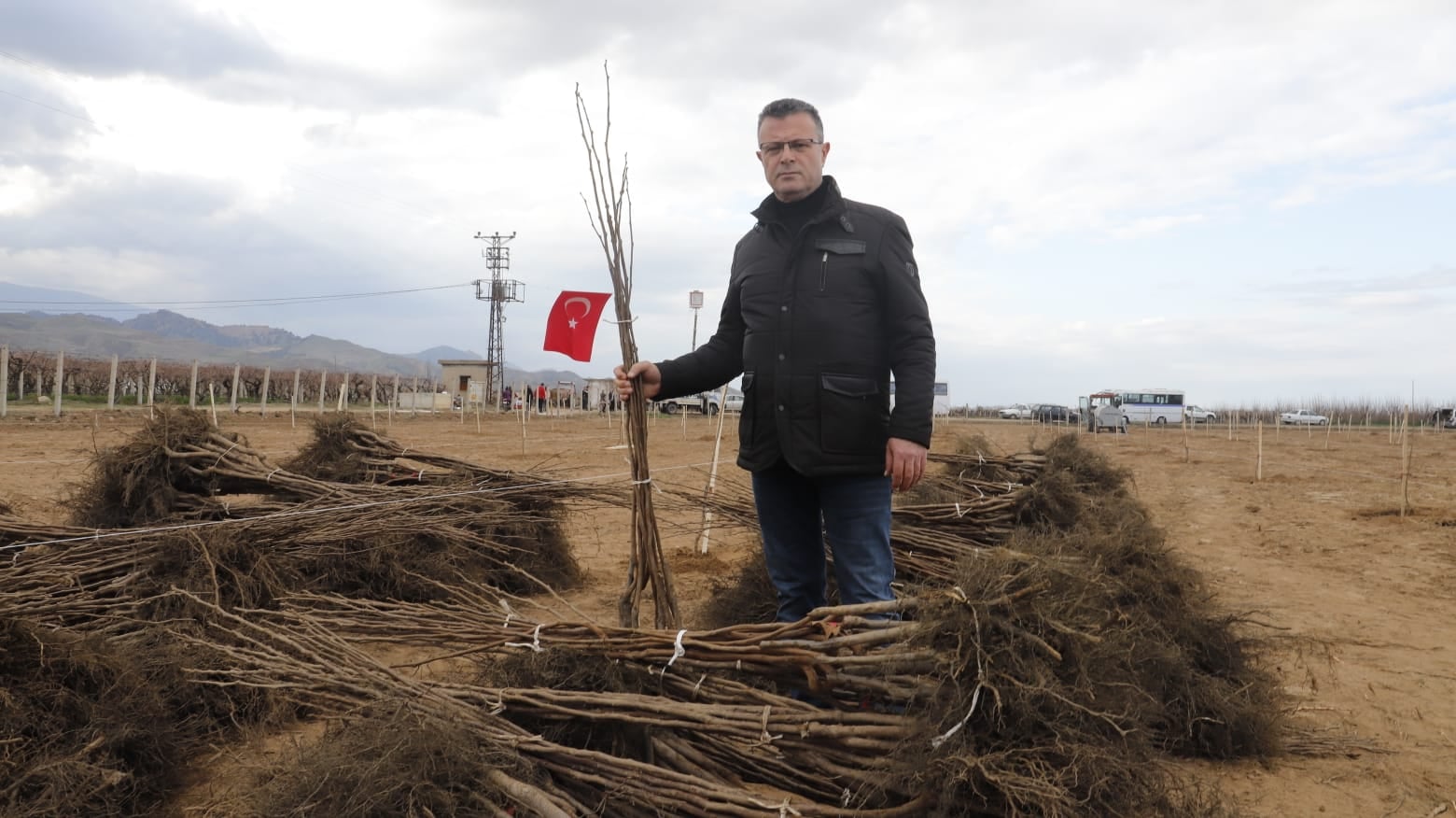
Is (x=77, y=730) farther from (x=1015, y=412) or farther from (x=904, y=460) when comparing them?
(x=1015, y=412)

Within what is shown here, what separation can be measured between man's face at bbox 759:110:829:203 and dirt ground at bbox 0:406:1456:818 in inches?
74.6

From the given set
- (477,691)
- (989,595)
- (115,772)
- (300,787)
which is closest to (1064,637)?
(989,595)

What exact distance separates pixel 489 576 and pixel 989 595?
3371 millimetres

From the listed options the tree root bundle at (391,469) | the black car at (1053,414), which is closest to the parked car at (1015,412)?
the black car at (1053,414)

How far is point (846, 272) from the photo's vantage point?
90.8 inches

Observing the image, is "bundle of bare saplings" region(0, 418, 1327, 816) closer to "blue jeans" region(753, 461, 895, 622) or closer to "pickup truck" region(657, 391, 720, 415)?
"blue jeans" region(753, 461, 895, 622)

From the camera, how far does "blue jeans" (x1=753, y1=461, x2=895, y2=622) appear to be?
2289 millimetres

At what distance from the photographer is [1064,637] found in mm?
1610

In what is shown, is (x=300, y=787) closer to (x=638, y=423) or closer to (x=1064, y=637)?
A: (x=638, y=423)

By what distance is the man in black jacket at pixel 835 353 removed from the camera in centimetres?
226

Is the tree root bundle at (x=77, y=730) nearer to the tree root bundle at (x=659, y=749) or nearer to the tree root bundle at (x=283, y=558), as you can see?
the tree root bundle at (x=659, y=749)

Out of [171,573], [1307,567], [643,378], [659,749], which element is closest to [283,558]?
[171,573]

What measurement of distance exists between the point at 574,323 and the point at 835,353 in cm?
152

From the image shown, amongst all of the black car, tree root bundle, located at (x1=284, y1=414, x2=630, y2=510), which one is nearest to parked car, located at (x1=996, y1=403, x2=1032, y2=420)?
the black car
